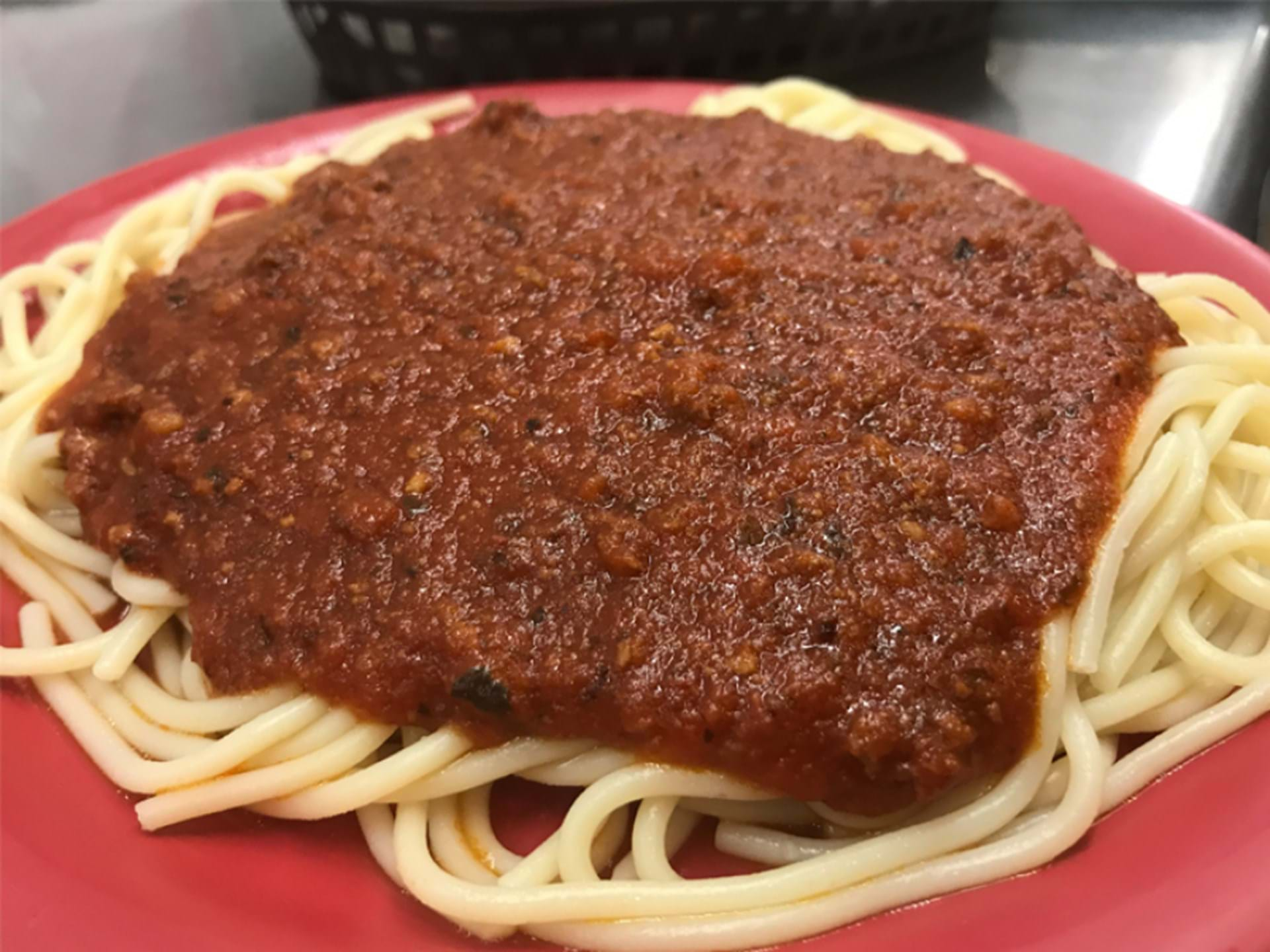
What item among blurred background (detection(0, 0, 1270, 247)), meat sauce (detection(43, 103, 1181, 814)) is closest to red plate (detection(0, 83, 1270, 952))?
meat sauce (detection(43, 103, 1181, 814))

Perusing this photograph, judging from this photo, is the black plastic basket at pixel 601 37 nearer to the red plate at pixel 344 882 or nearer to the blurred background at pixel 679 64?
the blurred background at pixel 679 64

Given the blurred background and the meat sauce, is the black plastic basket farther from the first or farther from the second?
the meat sauce

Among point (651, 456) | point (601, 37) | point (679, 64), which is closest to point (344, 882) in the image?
point (651, 456)

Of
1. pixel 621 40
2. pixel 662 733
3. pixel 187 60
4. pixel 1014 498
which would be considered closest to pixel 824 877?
pixel 662 733

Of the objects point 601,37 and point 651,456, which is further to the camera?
point 601,37

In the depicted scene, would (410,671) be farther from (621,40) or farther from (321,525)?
(621,40)

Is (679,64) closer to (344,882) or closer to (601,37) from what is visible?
(601,37)
